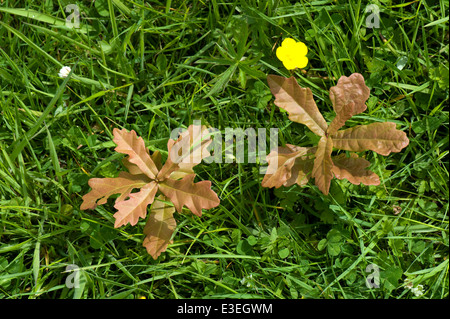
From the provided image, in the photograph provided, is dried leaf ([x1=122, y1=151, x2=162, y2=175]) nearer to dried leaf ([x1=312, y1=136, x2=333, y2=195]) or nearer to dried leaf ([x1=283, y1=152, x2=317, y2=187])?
dried leaf ([x1=283, y1=152, x2=317, y2=187])

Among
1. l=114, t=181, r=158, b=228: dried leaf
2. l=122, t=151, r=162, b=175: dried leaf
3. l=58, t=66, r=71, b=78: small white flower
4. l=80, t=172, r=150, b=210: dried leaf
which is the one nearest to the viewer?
l=114, t=181, r=158, b=228: dried leaf

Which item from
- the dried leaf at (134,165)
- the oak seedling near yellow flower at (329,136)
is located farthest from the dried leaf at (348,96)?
the dried leaf at (134,165)

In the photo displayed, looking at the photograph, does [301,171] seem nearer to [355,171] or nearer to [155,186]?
[355,171]

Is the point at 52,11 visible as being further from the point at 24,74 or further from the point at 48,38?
the point at 24,74

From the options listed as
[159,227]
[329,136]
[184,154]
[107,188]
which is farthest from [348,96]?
[107,188]

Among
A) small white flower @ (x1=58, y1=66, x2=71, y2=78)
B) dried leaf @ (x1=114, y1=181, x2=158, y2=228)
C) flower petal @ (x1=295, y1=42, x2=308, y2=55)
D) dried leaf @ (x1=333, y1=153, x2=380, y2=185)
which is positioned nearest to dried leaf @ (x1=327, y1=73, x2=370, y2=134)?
dried leaf @ (x1=333, y1=153, x2=380, y2=185)

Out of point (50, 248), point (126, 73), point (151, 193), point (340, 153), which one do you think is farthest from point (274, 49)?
point (50, 248)
